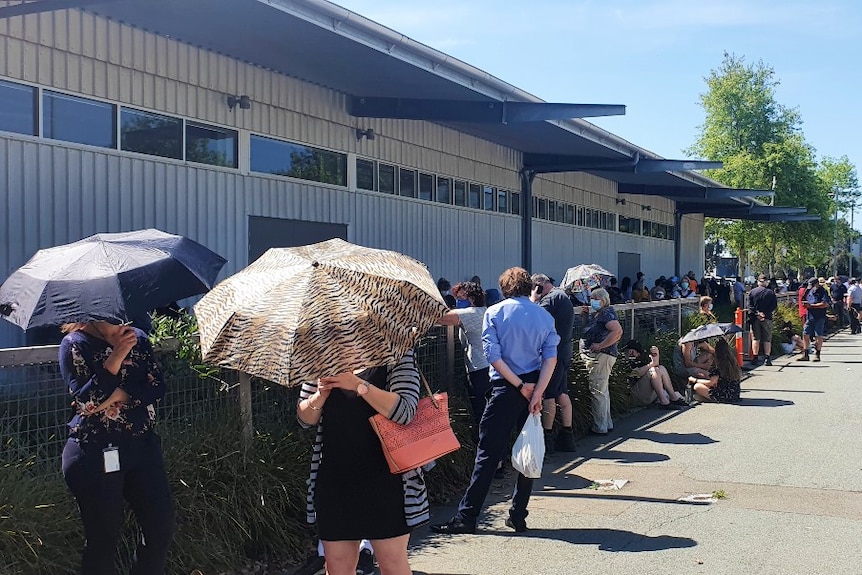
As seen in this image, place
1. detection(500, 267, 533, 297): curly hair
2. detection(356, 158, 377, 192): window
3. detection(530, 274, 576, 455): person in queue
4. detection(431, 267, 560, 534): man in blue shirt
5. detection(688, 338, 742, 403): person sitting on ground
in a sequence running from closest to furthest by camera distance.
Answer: detection(431, 267, 560, 534): man in blue shirt
detection(500, 267, 533, 297): curly hair
detection(530, 274, 576, 455): person in queue
detection(688, 338, 742, 403): person sitting on ground
detection(356, 158, 377, 192): window

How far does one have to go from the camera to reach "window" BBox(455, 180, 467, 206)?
60.6 ft

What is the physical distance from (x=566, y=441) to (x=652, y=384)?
3.23 metres

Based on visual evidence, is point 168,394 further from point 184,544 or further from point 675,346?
point 675,346

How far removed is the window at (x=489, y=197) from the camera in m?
19.6

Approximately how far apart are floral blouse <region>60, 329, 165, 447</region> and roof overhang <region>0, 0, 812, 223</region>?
431cm

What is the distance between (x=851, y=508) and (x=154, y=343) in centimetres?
538

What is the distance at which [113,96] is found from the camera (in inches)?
408

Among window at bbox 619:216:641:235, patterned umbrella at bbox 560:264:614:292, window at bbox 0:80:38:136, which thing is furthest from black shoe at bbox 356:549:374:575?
window at bbox 619:216:641:235

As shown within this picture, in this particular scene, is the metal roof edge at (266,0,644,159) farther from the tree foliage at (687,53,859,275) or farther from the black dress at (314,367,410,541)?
the tree foliage at (687,53,859,275)

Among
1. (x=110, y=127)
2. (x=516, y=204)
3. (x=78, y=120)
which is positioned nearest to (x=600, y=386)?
(x=110, y=127)

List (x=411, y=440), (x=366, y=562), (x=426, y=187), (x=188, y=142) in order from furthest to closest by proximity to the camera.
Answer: (x=426, y=187)
(x=188, y=142)
(x=366, y=562)
(x=411, y=440)

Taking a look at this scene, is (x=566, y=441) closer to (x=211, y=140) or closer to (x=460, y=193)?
(x=211, y=140)

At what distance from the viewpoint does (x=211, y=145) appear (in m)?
11.9

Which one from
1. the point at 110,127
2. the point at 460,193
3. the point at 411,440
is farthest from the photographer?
the point at 460,193
